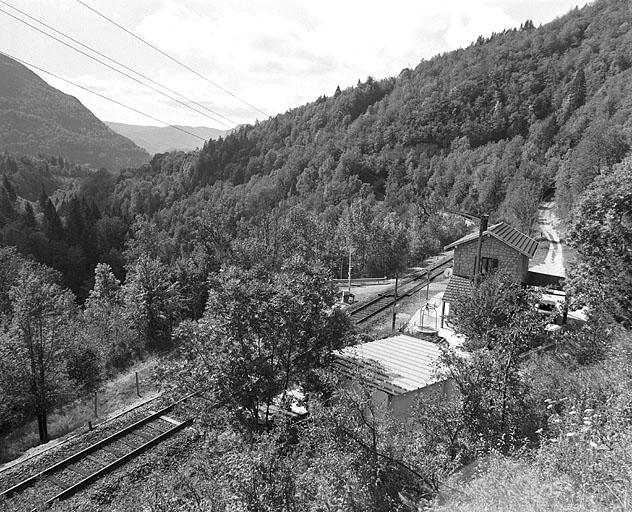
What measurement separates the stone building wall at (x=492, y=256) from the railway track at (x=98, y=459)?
17672 mm

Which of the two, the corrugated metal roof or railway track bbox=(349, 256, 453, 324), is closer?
the corrugated metal roof

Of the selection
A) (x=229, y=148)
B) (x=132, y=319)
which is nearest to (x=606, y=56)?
(x=229, y=148)

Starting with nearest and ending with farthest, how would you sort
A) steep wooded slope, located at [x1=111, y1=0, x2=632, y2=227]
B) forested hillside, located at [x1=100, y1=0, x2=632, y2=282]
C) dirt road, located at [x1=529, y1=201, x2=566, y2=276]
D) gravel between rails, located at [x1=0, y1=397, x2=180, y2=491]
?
gravel between rails, located at [x1=0, y1=397, x2=180, y2=491] → dirt road, located at [x1=529, y1=201, x2=566, y2=276] → forested hillside, located at [x1=100, y1=0, x2=632, y2=282] → steep wooded slope, located at [x1=111, y1=0, x2=632, y2=227]

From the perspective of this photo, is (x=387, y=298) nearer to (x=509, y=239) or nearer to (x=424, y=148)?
(x=509, y=239)

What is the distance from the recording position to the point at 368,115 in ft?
546

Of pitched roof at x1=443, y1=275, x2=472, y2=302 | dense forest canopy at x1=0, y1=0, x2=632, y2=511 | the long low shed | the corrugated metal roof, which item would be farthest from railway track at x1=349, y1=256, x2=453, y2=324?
the long low shed

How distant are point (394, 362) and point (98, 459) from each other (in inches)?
394

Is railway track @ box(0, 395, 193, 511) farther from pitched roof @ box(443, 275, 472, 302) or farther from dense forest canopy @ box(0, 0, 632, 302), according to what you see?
dense forest canopy @ box(0, 0, 632, 302)

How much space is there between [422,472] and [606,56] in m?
158

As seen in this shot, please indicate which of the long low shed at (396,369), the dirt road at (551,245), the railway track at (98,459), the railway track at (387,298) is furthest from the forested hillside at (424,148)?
the railway track at (98,459)

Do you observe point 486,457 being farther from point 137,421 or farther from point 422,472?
point 137,421

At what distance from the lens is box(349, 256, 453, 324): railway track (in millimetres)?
26688

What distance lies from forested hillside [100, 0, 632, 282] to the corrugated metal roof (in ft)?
109

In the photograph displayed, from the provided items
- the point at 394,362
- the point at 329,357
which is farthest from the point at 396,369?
the point at 329,357
